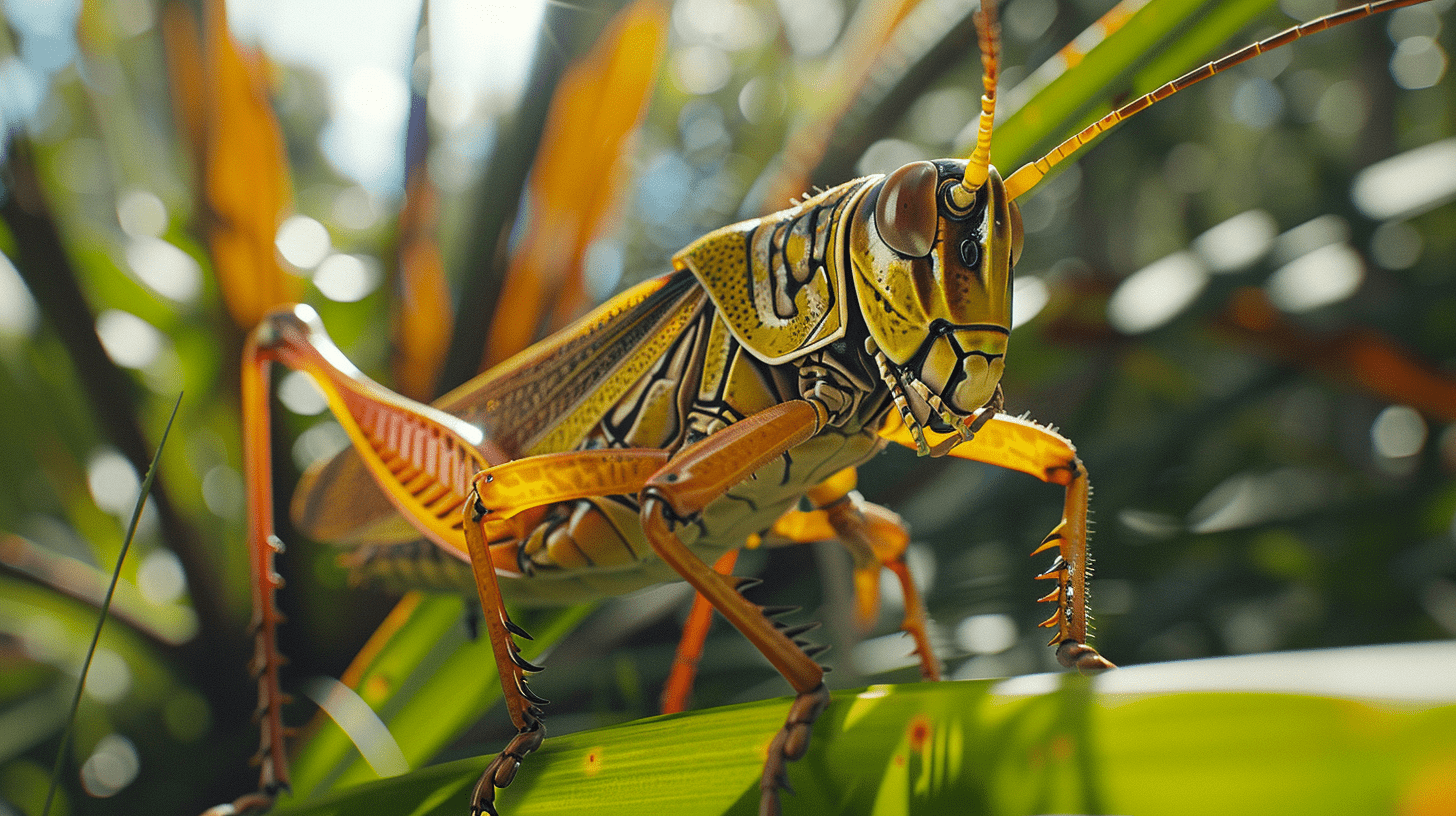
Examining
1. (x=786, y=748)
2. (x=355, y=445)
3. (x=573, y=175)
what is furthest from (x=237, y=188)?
(x=786, y=748)

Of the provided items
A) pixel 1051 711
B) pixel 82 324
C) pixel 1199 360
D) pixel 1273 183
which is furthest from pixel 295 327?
Result: pixel 1273 183

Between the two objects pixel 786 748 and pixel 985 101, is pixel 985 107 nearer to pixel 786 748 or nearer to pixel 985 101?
pixel 985 101

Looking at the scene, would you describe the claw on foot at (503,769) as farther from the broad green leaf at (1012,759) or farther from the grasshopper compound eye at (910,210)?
the grasshopper compound eye at (910,210)

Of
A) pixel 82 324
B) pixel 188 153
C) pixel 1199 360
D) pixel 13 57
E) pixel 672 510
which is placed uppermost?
pixel 13 57

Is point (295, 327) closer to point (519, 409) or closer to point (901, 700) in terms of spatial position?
point (519, 409)

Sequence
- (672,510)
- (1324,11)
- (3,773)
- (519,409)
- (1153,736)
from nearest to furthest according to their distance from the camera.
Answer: (1153,736) → (672,510) → (519,409) → (3,773) → (1324,11)

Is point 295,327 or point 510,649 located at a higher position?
point 295,327

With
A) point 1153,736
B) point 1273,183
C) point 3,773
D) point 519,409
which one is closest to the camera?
point 1153,736
